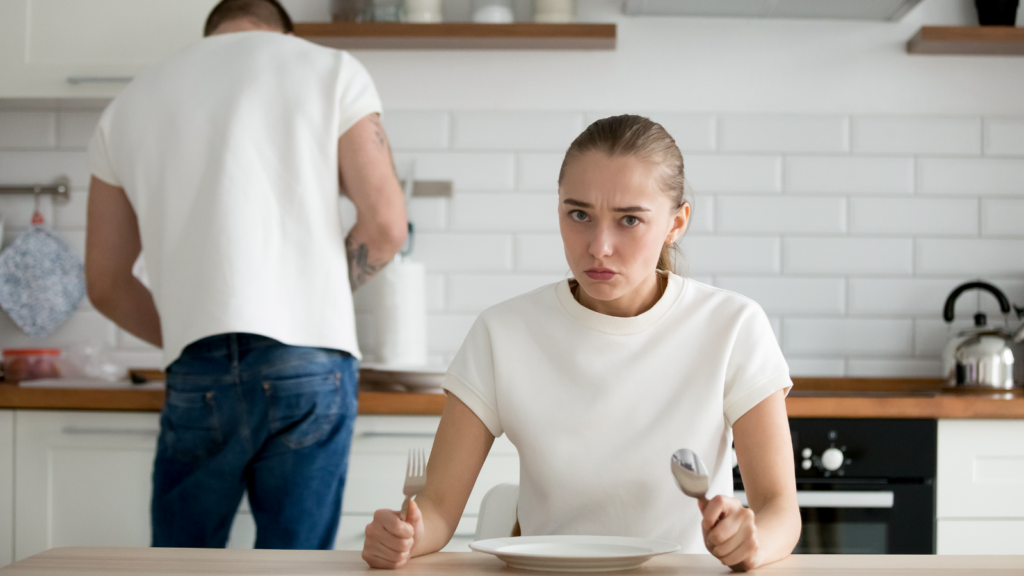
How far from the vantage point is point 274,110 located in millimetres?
1459

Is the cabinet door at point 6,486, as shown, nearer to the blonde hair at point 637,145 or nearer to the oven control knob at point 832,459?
the blonde hair at point 637,145

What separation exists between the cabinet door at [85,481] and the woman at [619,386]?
1.06 metres

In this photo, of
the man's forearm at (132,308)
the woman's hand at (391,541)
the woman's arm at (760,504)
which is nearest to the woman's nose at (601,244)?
the woman's arm at (760,504)

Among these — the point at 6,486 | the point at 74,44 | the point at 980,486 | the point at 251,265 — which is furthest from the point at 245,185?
the point at 980,486

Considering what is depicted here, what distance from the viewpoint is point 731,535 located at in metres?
0.77

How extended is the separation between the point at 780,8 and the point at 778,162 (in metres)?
0.40

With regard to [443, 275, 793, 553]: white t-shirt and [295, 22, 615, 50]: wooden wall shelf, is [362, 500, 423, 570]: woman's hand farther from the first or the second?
[295, 22, 615, 50]: wooden wall shelf

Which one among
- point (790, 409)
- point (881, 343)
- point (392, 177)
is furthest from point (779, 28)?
point (392, 177)

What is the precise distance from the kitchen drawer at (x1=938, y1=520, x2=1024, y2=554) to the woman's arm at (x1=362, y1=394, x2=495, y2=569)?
119 cm

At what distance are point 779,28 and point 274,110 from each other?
1511 millimetres

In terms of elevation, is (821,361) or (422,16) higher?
(422,16)

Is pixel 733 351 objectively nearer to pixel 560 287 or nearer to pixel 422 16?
pixel 560 287

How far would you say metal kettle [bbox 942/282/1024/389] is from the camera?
209cm

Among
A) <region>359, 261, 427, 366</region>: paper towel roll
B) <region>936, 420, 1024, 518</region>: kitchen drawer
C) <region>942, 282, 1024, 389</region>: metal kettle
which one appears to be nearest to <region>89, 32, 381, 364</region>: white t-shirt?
<region>359, 261, 427, 366</region>: paper towel roll
